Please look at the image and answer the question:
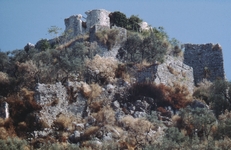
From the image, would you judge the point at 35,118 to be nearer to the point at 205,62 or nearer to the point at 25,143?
the point at 25,143

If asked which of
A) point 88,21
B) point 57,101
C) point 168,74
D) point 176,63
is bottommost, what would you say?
point 57,101

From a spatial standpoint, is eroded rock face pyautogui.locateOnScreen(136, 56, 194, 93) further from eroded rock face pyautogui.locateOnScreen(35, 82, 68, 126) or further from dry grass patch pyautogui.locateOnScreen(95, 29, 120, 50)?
eroded rock face pyautogui.locateOnScreen(35, 82, 68, 126)

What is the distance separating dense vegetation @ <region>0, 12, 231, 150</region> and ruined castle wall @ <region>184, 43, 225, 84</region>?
7.76ft

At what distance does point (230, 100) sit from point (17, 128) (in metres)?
12.6

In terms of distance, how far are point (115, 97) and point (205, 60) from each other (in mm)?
13403

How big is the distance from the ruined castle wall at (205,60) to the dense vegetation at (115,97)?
2367 mm

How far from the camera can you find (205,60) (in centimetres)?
4519

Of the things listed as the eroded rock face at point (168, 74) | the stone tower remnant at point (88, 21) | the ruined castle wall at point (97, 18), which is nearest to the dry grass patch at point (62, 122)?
the eroded rock face at point (168, 74)

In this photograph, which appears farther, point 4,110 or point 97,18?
point 97,18

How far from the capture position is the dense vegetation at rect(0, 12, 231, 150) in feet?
94.8

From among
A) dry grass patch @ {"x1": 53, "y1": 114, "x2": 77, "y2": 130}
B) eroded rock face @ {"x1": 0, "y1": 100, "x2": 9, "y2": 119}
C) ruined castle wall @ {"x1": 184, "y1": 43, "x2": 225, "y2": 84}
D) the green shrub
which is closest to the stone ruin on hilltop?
ruined castle wall @ {"x1": 184, "y1": 43, "x2": 225, "y2": 84}

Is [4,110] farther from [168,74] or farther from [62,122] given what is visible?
[168,74]

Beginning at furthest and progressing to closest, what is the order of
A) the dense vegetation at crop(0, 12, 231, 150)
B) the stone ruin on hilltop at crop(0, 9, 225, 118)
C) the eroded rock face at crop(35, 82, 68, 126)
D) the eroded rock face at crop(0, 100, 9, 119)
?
the stone ruin on hilltop at crop(0, 9, 225, 118)
the eroded rock face at crop(35, 82, 68, 126)
the eroded rock face at crop(0, 100, 9, 119)
the dense vegetation at crop(0, 12, 231, 150)

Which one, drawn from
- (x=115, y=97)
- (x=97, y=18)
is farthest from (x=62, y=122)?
(x=97, y=18)
